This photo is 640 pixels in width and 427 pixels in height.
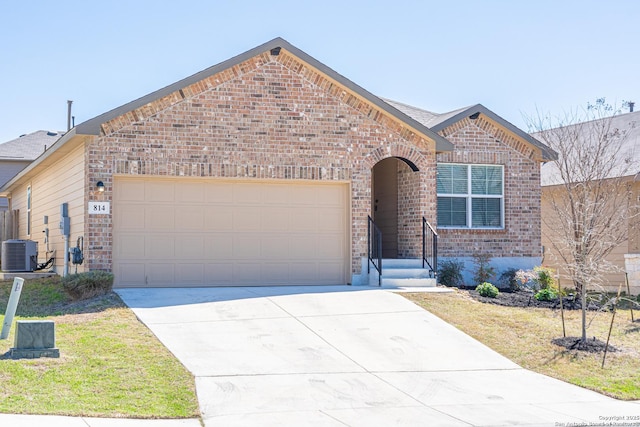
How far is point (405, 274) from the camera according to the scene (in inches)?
679

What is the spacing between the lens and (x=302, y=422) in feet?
27.6

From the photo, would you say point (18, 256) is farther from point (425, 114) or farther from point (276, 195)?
point (425, 114)

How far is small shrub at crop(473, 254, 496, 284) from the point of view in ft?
61.3

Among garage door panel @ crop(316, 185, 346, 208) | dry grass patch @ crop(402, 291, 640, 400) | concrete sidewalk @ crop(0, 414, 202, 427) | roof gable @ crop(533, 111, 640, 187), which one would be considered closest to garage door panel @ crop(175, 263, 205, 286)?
garage door panel @ crop(316, 185, 346, 208)

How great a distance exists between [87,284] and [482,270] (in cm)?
913

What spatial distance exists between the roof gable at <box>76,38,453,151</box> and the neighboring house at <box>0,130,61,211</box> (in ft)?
62.7

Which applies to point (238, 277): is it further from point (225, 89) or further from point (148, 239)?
point (225, 89)

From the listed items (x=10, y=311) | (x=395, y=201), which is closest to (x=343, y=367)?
(x=10, y=311)

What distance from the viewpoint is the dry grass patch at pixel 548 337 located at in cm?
1121

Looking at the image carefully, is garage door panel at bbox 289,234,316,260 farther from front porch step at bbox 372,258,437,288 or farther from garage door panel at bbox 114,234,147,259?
garage door panel at bbox 114,234,147,259

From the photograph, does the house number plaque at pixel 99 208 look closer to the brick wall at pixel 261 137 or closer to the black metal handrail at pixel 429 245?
the brick wall at pixel 261 137

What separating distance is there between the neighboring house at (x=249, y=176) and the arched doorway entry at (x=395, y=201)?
0.22 ft

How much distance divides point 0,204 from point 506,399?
3119 cm

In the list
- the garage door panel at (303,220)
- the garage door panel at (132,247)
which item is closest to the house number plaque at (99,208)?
the garage door panel at (132,247)
